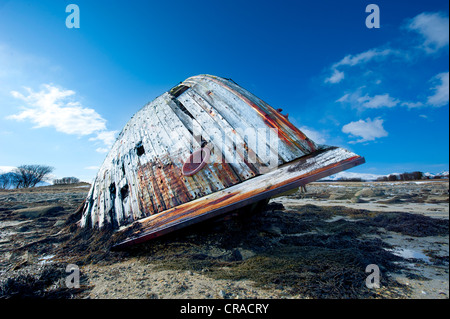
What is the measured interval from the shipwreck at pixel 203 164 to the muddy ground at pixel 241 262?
1.76ft

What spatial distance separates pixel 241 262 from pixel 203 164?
5.89 ft

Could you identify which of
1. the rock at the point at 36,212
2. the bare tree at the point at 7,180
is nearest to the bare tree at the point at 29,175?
the bare tree at the point at 7,180

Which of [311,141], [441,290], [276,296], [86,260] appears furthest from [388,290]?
[86,260]

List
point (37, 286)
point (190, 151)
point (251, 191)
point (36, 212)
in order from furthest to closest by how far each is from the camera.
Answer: point (36, 212)
point (190, 151)
point (251, 191)
point (37, 286)

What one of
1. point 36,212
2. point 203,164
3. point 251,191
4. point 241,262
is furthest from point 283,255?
point 36,212

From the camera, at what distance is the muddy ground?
Answer: 7.68 ft

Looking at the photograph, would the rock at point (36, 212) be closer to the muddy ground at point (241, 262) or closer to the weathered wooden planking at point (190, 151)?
the muddy ground at point (241, 262)

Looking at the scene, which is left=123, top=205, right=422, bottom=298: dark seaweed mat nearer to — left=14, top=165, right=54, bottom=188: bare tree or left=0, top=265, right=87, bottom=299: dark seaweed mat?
left=0, top=265, right=87, bottom=299: dark seaweed mat

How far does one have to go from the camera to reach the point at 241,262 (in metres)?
3.16

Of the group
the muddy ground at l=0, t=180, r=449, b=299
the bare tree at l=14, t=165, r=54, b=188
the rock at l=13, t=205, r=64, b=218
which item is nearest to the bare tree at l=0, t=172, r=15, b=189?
the bare tree at l=14, t=165, r=54, b=188

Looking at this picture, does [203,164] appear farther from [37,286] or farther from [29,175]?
[29,175]

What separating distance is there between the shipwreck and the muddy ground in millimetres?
538
